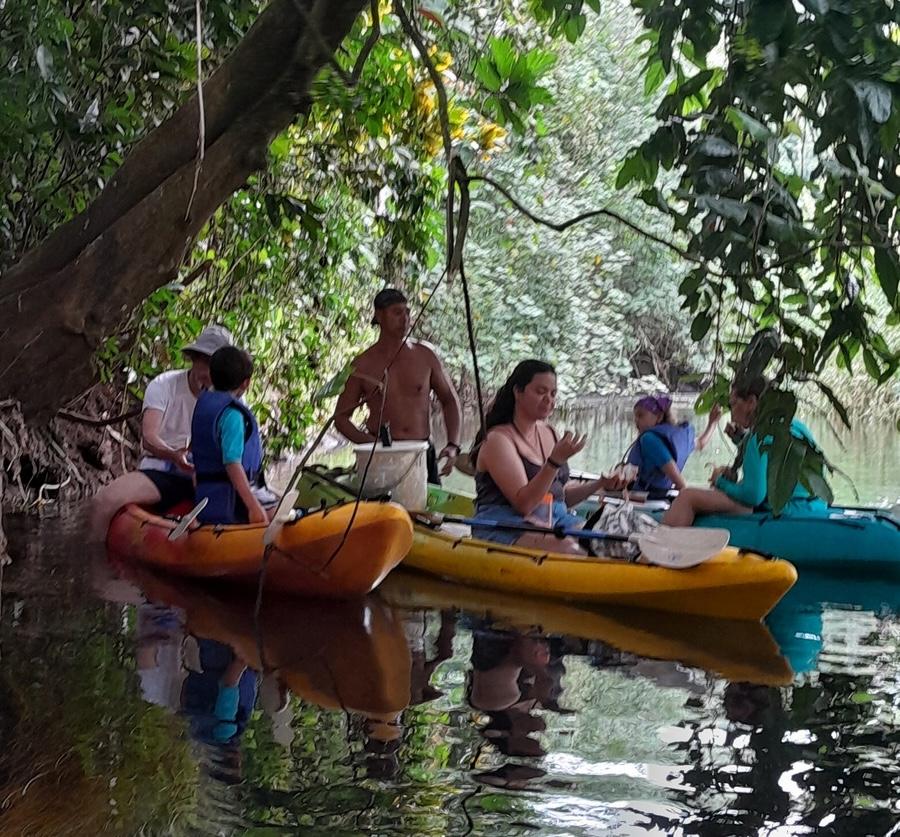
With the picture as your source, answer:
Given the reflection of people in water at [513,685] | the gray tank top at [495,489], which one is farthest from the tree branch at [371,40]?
the gray tank top at [495,489]

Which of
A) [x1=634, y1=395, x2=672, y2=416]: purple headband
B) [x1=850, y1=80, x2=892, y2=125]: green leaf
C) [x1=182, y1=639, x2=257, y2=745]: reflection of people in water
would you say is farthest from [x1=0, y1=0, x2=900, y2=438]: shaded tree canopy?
[x1=634, y1=395, x2=672, y2=416]: purple headband

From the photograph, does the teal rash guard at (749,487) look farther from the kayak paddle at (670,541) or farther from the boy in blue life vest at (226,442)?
the boy in blue life vest at (226,442)

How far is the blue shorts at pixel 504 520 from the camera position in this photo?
222 inches

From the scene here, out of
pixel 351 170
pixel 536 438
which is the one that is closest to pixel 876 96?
pixel 536 438

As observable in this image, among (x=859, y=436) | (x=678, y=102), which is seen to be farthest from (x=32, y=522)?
(x=859, y=436)

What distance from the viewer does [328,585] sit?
5.44 meters

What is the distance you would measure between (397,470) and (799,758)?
2989 millimetres

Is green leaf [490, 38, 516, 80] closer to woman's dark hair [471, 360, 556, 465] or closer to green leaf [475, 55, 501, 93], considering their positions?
green leaf [475, 55, 501, 93]

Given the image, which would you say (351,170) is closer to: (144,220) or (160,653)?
(144,220)

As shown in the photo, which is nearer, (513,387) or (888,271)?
(888,271)

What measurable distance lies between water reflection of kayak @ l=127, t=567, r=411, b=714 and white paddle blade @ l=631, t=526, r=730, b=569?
1.16 m

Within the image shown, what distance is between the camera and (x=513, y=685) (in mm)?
4137

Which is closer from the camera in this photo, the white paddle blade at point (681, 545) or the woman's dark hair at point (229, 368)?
the white paddle blade at point (681, 545)

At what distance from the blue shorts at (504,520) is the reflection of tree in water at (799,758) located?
164 centimetres
